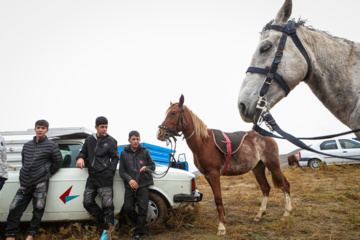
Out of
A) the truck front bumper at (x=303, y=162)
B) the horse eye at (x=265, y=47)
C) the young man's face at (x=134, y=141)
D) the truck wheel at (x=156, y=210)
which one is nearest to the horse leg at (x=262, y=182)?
the truck wheel at (x=156, y=210)

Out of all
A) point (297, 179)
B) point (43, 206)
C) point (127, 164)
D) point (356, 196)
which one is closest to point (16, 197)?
point (43, 206)

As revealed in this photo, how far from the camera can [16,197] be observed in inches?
137

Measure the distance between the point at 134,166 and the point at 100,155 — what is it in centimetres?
62

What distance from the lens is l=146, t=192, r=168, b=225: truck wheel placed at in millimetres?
3928

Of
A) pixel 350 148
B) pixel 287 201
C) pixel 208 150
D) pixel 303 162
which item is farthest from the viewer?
pixel 303 162

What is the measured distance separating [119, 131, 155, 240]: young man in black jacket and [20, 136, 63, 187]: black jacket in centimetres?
118

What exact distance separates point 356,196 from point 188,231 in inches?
203

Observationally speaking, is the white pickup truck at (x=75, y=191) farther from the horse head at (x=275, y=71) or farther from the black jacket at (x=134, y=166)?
the horse head at (x=275, y=71)

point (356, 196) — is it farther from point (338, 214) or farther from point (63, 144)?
point (63, 144)

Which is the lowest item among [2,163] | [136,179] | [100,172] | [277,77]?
[136,179]

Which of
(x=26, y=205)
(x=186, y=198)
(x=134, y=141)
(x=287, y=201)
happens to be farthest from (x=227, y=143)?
(x=26, y=205)

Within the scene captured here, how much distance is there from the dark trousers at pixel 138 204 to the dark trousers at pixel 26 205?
53.5 inches

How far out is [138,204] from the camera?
11.8 feet

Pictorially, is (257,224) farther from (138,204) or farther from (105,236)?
(105,236)
